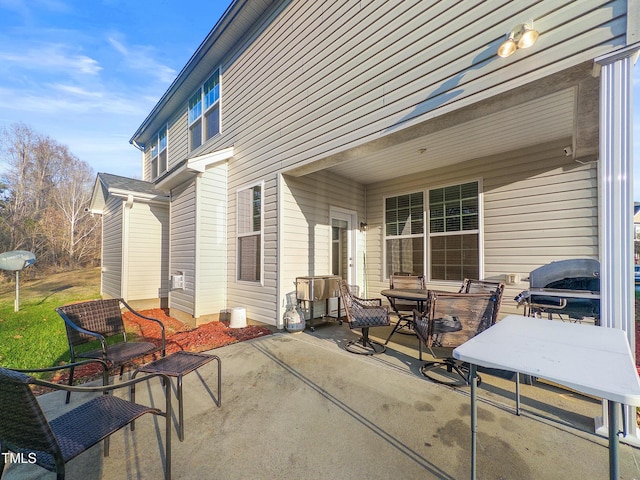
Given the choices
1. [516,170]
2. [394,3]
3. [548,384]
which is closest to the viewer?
[548,384]

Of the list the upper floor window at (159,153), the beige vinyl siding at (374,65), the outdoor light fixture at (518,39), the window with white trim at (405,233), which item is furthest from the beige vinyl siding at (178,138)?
the outdoor light fixture at (518,39)

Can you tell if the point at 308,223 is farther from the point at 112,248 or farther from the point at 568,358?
the point at 112,248

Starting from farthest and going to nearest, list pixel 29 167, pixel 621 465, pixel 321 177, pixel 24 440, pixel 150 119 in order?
pixel 29 167, pixel 150 119, pixel 321 177, pixel 621 465, pixel 24 440

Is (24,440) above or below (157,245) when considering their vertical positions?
below

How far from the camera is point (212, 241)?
5.75 metres

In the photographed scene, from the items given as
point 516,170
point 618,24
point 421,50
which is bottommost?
point 516,170

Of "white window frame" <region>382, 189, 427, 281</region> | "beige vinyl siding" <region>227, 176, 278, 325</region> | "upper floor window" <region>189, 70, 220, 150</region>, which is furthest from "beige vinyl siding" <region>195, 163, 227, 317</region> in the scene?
"white window frame" <region>382, 189, 427, 281</region>

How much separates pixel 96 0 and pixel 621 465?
12.3 meters

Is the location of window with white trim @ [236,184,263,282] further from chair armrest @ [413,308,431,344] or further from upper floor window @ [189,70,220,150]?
chair armrest @ [413,308,431,344]

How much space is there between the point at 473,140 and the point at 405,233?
2334mm

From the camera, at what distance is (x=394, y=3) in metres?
3.43

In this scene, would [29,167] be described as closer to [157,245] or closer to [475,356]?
[157,245]

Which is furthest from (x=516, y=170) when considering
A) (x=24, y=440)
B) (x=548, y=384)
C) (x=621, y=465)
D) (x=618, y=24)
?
(x=24, y=440)

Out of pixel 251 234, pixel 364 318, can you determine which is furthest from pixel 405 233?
pixel 251 234
